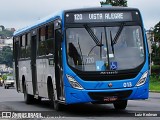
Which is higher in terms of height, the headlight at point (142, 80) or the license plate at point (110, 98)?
the headlight at point (142, 80)

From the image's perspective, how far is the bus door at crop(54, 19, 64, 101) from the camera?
53.6 feet

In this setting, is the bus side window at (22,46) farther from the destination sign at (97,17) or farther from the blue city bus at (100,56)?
the destination sign at (97,17)

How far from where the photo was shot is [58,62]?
16.7m

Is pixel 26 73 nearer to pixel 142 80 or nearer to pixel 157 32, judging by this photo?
pixel 142 80

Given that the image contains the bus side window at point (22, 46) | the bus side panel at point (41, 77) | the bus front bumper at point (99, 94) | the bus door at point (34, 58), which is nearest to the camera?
the bus front bumper at point (99, 94)

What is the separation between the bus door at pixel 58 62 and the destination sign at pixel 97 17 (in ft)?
1.51

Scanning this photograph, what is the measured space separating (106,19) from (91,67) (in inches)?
61.8

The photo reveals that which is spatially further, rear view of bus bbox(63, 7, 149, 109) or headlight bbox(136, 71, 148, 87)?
headlight bbox(136, 71, 148, 87)

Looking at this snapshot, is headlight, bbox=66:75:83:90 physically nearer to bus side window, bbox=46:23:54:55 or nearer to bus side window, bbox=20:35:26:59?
bus side window, bbox=46:23:54:55

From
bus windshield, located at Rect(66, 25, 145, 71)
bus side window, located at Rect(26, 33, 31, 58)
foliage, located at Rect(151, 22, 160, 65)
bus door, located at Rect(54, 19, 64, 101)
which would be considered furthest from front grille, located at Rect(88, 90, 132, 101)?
foliage, located at Rect(151, 22, 160, 65)

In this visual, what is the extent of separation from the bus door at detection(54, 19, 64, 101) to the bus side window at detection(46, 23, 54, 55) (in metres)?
0.55

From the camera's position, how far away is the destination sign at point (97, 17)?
16188 millimetres

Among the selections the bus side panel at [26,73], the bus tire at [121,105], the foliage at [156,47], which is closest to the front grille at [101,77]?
the bus tire at [121,105]

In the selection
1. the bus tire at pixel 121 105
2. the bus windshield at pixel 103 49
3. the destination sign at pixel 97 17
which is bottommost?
the bus tire at pixel 121 105
